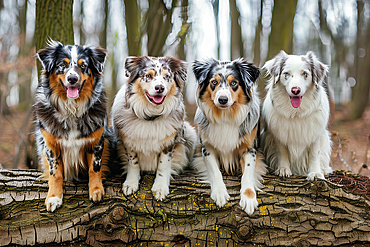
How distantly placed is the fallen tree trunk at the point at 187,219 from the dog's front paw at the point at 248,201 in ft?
0.21

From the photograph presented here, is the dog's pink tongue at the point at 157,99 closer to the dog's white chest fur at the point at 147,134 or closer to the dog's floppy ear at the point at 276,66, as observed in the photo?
the dog's white chest fur at the point at 147,134

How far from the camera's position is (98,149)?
131 inches

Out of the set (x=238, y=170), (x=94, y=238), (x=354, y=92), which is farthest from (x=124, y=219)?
(x=354, y=92)

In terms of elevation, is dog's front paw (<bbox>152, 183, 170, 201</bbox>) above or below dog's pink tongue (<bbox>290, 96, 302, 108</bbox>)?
below

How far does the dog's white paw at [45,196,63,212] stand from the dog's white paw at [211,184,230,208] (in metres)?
1.88

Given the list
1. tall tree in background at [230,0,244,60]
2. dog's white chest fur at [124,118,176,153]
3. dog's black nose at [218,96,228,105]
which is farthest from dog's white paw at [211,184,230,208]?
tall tree in background at [230,0,244,60]

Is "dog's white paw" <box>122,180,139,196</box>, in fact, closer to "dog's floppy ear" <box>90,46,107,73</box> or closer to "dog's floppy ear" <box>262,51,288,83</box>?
"dog's floppy ear" <box>90,46,107,73</box>

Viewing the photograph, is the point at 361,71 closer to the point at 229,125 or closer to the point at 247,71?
the point at 247,71

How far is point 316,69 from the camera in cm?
357

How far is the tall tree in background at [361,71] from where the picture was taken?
10726 mm

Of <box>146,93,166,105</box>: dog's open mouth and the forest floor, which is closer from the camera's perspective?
<box>146,93,166,105</box>: dog's open mouth

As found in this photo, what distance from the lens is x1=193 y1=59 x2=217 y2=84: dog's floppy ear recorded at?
3.54 meters

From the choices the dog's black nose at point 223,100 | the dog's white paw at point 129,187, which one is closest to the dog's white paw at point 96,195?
the dog's white paw at point 129,187

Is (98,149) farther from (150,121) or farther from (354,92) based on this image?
(354,92)
